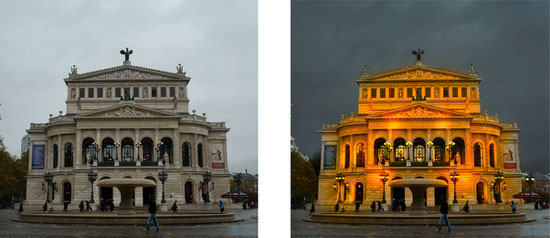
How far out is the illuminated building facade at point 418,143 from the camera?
1855 centimetres

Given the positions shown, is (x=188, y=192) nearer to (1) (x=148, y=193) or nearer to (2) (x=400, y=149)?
(1) (x=148, y=193)

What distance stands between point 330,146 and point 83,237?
856 cm

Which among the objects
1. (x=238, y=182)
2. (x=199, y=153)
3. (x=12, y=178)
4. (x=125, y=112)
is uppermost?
(x=125, y=112)

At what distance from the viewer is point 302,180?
1841 cm

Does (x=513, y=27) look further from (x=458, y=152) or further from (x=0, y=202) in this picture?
(x=0, y=202)

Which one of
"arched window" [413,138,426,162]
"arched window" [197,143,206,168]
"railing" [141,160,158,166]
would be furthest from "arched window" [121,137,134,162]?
"arched window" [413,138,426,162]

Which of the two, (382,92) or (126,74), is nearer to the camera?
(126,74)

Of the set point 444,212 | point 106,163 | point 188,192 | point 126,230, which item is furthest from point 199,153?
point 444,212

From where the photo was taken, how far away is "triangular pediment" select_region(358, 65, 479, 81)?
19.7 metres

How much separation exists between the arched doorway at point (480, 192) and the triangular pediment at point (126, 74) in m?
8.55

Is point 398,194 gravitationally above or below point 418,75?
below

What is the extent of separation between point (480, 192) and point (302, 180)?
519 centimetres

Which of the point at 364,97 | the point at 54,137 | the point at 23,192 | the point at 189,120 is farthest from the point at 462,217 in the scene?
the point at 54,137

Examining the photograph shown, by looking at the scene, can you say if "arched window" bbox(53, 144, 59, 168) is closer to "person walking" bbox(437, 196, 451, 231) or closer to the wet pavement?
the wet pavement
